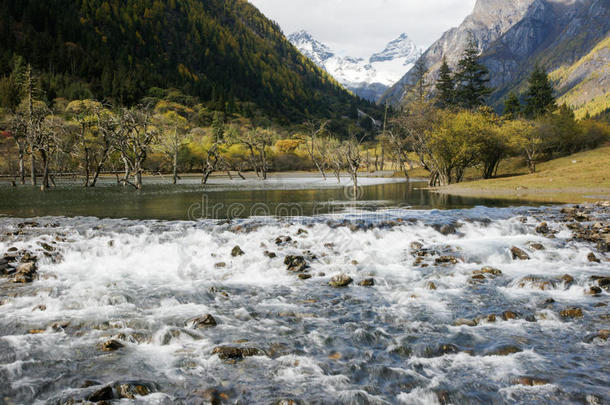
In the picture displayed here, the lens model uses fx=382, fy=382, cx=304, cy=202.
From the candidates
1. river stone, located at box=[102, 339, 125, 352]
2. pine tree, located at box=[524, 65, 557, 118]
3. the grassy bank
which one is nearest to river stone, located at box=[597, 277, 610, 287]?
river stone, located at box=[102, 339, 125, 352]

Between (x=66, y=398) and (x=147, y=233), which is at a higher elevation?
(x=147, y=233)

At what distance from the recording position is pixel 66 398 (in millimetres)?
6297

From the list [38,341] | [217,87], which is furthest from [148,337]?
[217,87]

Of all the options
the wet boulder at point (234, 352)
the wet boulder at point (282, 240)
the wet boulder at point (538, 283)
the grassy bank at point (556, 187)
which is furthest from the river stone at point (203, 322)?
the grassy bank at point (556, 187)

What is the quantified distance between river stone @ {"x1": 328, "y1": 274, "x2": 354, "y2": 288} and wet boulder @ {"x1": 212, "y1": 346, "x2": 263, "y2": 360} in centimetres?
512

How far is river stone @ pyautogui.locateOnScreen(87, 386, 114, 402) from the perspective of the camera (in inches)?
245

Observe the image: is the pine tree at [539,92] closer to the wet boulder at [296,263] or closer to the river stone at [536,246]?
the river stone at [536,246]

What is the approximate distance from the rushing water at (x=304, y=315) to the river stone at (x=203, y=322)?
0.11m

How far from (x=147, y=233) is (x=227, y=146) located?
8114 cm

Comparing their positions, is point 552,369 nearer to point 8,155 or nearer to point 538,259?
point 538,259

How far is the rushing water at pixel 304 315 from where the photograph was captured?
6.73 meters

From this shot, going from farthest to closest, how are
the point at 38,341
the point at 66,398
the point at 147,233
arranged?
the point at 147,233 < the point at 38,341 < the point at 66,398

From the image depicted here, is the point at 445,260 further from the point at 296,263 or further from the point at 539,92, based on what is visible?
the point at 539,92

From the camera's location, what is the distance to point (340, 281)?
506 inches
